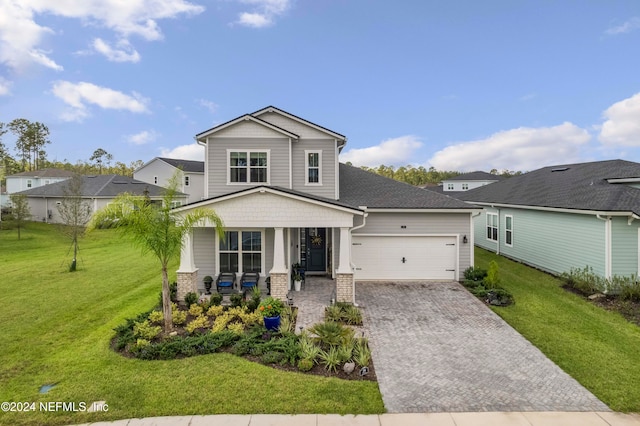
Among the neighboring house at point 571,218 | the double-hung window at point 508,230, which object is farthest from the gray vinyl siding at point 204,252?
the double-hung window at point 508,230

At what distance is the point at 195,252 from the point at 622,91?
25.9 meters

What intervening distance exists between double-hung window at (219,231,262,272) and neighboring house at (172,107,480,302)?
4cm

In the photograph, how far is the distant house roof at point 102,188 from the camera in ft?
114

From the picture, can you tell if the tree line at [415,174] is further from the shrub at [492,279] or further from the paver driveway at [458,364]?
the paver driveway at [458,364]

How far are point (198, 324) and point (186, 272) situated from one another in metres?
2.94

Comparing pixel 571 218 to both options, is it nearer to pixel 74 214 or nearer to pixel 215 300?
pixel 215 300

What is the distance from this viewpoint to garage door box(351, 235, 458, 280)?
567 inches

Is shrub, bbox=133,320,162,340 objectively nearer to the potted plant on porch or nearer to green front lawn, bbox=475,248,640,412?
the potted plant on porch

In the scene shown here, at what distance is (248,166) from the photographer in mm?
14305

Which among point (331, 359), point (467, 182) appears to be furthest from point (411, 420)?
point (467, 182)

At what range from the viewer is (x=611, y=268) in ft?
40.7

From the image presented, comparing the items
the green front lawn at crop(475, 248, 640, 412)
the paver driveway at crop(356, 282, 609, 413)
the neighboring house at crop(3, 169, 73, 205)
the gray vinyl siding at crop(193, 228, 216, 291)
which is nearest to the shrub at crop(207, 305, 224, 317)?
the gray vinyl siding at crop(193, 228, 216, 291)

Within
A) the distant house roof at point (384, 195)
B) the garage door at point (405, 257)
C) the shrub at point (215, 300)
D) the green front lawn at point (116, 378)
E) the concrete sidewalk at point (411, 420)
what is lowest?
the concrete sidewalk at point (411, 420)

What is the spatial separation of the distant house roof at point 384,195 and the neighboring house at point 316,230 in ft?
0.14
